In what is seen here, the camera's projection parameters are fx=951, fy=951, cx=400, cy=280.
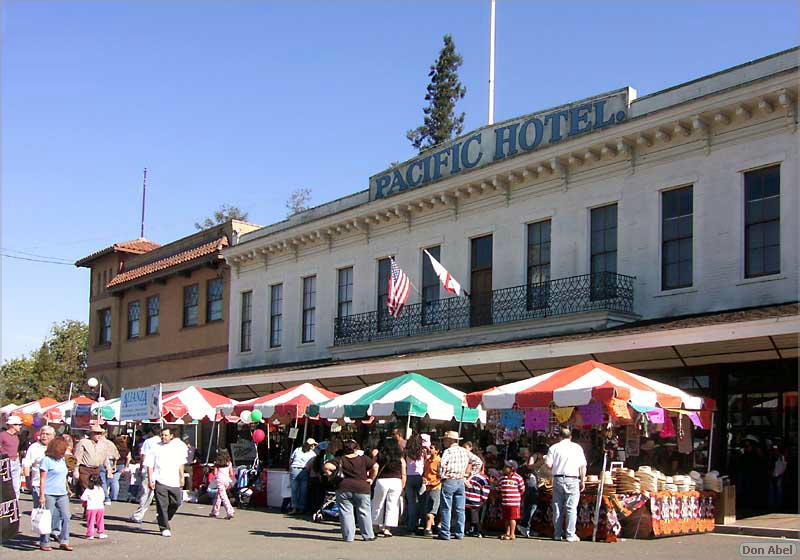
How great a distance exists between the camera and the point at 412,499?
1513cm

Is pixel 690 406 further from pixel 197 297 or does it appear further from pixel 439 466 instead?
pixel 197 297

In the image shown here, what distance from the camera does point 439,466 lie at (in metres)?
14.6

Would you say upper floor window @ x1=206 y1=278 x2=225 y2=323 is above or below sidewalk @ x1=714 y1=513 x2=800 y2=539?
above

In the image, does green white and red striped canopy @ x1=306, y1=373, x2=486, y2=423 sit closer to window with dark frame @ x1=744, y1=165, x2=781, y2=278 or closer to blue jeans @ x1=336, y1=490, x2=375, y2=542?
blue jeans @ x1=336, y1=490, x2=375, y2=542

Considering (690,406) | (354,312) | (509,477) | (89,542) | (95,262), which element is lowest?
(89,542)

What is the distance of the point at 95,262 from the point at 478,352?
27485mm

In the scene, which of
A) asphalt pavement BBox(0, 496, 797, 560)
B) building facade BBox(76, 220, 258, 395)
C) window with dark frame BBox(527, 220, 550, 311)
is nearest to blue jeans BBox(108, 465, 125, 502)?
asphalt pavement BBox(0, 496, 797, 560)

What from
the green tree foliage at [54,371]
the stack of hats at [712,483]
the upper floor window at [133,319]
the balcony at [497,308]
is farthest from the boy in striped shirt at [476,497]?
the green tree foliage at [54,371]

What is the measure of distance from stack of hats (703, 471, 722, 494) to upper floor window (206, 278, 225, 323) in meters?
21.4

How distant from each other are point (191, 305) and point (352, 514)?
22.6m

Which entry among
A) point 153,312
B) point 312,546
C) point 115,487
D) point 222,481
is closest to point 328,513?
point 222,481

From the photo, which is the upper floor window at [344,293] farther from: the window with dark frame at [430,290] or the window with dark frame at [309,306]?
the window with dark frame at [430,290]

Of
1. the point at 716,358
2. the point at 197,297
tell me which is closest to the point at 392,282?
the point at 716,358

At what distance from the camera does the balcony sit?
1925cm
